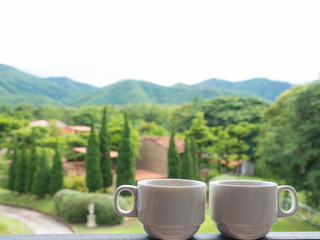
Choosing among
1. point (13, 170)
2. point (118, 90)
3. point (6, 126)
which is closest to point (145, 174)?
point (13, 170)

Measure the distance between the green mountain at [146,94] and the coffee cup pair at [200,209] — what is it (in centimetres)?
690

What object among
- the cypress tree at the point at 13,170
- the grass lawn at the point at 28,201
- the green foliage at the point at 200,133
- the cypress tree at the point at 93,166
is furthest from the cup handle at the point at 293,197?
the green foliage at the point at 200,133

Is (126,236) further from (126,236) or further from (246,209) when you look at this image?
(246,209)

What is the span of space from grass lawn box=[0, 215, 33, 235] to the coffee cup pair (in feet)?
16.0

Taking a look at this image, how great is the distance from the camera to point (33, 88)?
24.8 feet

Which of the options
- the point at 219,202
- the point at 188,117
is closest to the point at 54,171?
the point at 188,117

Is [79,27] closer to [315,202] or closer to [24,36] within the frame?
[24,36]

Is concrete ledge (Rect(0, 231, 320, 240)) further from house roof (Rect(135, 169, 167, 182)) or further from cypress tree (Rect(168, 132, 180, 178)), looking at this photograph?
house roof (Rect(135, 169, 167, 182))

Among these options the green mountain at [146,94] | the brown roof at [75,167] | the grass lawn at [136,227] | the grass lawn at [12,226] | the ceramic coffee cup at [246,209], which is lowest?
the grass lawn at [12,226]

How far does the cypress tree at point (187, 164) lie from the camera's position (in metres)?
5.56

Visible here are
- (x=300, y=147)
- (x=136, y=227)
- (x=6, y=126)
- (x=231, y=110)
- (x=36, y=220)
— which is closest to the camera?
(x=300, y=147)

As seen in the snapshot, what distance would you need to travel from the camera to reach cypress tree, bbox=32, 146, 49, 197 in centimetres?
531

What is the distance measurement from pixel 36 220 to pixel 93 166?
126 cm

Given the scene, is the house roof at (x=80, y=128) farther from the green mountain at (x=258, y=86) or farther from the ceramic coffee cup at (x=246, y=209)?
the ceramic coffee cup at (x=246, y=209)
